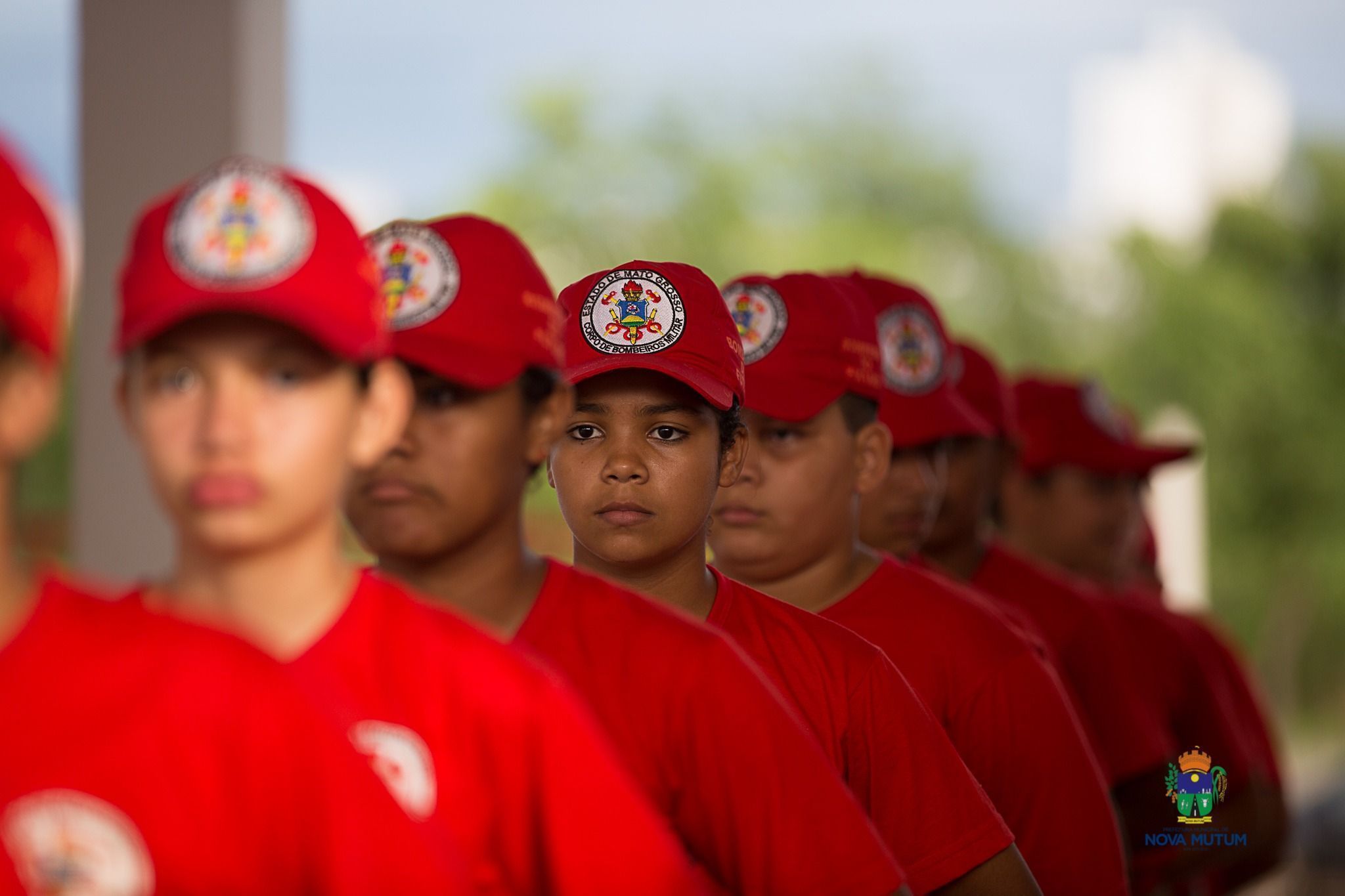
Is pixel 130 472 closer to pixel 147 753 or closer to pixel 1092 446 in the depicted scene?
pixel 1092 446

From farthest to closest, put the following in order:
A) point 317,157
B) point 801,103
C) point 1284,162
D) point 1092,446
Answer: point 801,103 → point 317,157 → point 1284,162 → point 1092,446

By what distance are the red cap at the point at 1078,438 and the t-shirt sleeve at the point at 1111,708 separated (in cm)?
102

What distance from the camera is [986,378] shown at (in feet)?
15.3

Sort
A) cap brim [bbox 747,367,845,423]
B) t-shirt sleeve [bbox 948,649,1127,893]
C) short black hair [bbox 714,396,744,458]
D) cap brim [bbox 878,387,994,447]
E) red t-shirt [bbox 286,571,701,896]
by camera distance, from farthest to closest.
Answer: cap brim [bbox 878,387,994,447], cap brim [bbox 747,367,845,423], t-shirt sleeve [bbox 948,649,1127,893], short black hair [bbox 714,396,744,458], red t-shirt [bbox 286,571,701,896]

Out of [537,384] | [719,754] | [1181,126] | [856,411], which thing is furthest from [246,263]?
[1181,126]

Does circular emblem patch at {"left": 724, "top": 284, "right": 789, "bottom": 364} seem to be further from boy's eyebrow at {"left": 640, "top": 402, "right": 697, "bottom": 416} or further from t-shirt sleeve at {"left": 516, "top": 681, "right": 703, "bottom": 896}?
t-shirt sleeve at {"left": 516, "top": 681, "right": 703, "bottom": 896}

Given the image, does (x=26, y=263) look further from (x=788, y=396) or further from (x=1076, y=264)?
(x=1076, y=264)

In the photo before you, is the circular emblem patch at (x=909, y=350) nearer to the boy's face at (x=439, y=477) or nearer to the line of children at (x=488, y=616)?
the line of children at (x=488, y=616)

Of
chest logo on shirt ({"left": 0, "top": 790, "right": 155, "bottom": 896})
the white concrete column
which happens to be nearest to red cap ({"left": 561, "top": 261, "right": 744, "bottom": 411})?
chest logo on shirt ({"left": 0, "top": 790, "right": 155, "bottom": 896})

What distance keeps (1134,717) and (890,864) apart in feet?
7.03

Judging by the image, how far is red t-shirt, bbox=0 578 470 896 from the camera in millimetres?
1509

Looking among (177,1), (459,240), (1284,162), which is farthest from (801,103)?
(459,240)

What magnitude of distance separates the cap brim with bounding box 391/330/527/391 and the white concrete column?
3.80 meters

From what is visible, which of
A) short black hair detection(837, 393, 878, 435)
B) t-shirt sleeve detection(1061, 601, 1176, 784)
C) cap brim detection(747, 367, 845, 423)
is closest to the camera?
cap brim detection(747, 367, 845, 423)
